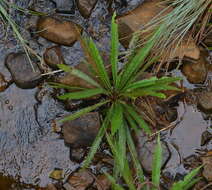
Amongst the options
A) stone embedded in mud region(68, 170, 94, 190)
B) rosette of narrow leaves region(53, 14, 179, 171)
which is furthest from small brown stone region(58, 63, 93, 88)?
stone embedded in mud region(68, 170, 94, 190)

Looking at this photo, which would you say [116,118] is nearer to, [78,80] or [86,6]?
[78,80]

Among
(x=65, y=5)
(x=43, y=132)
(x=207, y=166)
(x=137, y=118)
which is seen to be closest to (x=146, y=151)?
(x=137, y=118)

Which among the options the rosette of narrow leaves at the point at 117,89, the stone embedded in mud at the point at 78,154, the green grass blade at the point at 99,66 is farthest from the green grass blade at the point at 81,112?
the stone embedded in mud at the point at 78,154

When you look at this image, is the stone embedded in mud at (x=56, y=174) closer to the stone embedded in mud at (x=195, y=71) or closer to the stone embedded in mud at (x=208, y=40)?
the stone embedded in mud at (x=195, y=71)

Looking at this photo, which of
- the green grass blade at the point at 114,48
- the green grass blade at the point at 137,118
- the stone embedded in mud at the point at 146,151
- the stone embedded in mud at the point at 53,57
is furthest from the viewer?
the stone embedded in mud at the point at 53,57

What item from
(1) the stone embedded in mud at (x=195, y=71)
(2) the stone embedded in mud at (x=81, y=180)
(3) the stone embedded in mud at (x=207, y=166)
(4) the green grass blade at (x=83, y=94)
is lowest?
(2) the stone embedded in mud at (x=81, y=180)

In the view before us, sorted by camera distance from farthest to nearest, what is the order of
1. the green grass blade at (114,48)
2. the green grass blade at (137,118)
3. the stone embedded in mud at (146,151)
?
the stone embedded in mud at (146,151), the green grass blade at (137,118), the green grass blade at (114,48)
